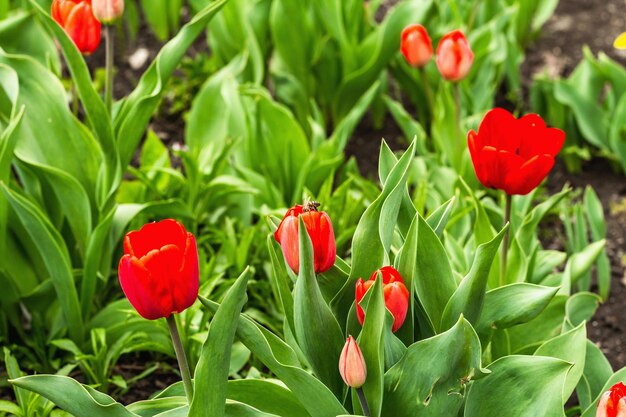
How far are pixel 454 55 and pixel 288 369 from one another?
1214mm

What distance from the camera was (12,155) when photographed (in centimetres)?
221

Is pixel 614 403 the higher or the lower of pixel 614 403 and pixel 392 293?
the lower

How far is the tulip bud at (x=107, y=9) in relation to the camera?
2258 millimetres

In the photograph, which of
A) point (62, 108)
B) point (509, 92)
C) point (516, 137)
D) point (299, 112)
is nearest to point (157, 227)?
point (516, 137)

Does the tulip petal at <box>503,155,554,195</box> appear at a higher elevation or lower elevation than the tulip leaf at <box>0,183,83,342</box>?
higher

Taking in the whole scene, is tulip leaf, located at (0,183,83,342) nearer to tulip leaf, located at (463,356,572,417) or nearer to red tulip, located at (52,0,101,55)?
red tulip, located at (52,0,101,55)

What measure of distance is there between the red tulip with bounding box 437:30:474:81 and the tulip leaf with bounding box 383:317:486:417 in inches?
44.3

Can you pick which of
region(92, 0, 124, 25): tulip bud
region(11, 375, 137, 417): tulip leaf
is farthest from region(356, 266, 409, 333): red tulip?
region(92, 0, 124, 25): tulip bud

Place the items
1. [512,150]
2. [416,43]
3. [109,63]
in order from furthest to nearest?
[416,43] → [109,63] → [512,150]

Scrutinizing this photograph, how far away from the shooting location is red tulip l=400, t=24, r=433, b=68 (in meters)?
2.66

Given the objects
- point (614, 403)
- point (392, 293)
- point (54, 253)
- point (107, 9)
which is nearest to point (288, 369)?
point (392, 293)

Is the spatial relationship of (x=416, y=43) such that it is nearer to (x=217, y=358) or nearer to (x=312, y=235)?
(x=312, y=235)

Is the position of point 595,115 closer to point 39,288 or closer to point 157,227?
point 39,288

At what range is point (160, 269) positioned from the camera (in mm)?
1425
